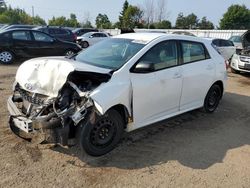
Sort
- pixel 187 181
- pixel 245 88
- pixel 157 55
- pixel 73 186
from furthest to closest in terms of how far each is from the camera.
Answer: pixel 245 88 < pixel 157 55 < pixel 187 181 < pixel 73 186

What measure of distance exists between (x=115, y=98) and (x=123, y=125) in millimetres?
578

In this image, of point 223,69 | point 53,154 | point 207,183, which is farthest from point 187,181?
point 223,69

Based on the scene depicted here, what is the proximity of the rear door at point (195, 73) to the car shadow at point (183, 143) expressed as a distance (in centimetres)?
42

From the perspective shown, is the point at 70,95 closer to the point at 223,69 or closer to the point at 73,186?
the point at 73,186

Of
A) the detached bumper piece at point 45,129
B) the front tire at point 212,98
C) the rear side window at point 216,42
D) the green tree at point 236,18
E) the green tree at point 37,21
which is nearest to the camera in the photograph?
the detached bumper piece at point 45,129

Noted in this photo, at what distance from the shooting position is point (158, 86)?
16.9 feet

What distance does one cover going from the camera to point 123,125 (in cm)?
482

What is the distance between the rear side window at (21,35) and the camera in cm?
1309

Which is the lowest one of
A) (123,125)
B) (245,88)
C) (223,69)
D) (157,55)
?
(245,88)

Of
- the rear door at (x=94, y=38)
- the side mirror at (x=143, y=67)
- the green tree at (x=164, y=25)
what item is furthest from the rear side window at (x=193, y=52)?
the green tree at (x=164, y=25)

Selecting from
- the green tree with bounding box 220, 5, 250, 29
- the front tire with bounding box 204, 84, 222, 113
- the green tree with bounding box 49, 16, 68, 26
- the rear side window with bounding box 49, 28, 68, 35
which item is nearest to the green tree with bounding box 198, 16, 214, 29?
the green tree with bounding box 220, 5, 250, 29

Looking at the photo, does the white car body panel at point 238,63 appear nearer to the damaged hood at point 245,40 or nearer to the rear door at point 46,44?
the damaged hood at point 245,40

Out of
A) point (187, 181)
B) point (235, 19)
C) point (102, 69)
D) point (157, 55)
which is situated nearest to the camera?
point (187, 181)

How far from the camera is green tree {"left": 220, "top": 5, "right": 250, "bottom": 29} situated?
188 ft
